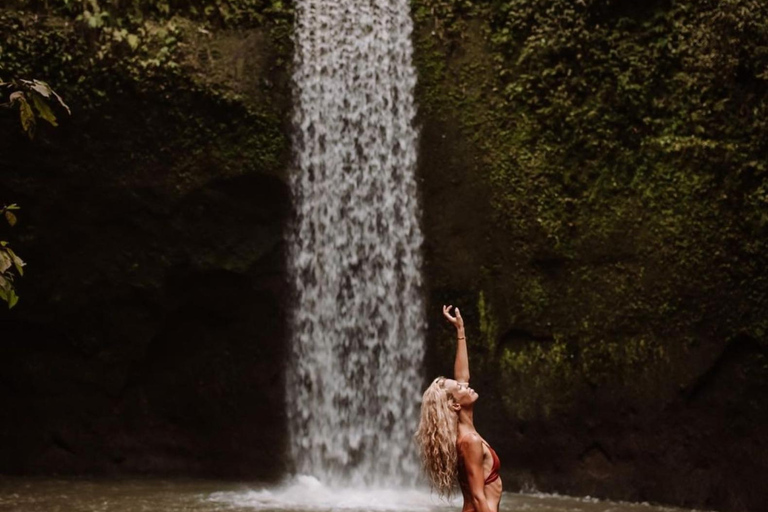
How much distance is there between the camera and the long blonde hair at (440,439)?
4.71 metres

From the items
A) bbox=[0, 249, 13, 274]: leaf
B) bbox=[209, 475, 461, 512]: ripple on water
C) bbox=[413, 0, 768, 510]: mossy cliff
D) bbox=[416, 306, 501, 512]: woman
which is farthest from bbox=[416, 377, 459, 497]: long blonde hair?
bbox=[413, 0, 768, 510]: mossy cliff

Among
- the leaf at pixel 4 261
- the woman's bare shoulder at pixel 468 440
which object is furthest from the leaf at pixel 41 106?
the woman's bare shoulder at pixel 468 440

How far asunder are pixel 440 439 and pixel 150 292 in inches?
292

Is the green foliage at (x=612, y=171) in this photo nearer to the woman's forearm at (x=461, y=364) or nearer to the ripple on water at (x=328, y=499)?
the ripple on water at (x=328, y=499)

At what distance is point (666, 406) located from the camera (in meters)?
10.3

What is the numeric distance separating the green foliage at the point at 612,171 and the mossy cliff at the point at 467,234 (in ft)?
0.08

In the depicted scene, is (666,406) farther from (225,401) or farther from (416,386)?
(225,401)

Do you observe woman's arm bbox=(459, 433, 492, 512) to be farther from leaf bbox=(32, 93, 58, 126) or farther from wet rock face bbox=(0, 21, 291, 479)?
wet rock face bbox=(0, 21, 291, 479)

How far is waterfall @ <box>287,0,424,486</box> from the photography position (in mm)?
11211

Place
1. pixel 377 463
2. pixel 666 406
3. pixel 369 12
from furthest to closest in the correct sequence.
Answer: pixel 369 12 → pixel 377 463 → pixel 666 406

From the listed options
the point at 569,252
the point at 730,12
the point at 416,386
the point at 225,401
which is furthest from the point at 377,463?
the point at 730,12

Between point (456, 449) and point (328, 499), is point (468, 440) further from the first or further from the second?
Result: point (328, 499)

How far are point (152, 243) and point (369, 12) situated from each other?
13.0 feet

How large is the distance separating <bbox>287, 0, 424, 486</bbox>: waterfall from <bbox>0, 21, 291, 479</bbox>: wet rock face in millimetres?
361
